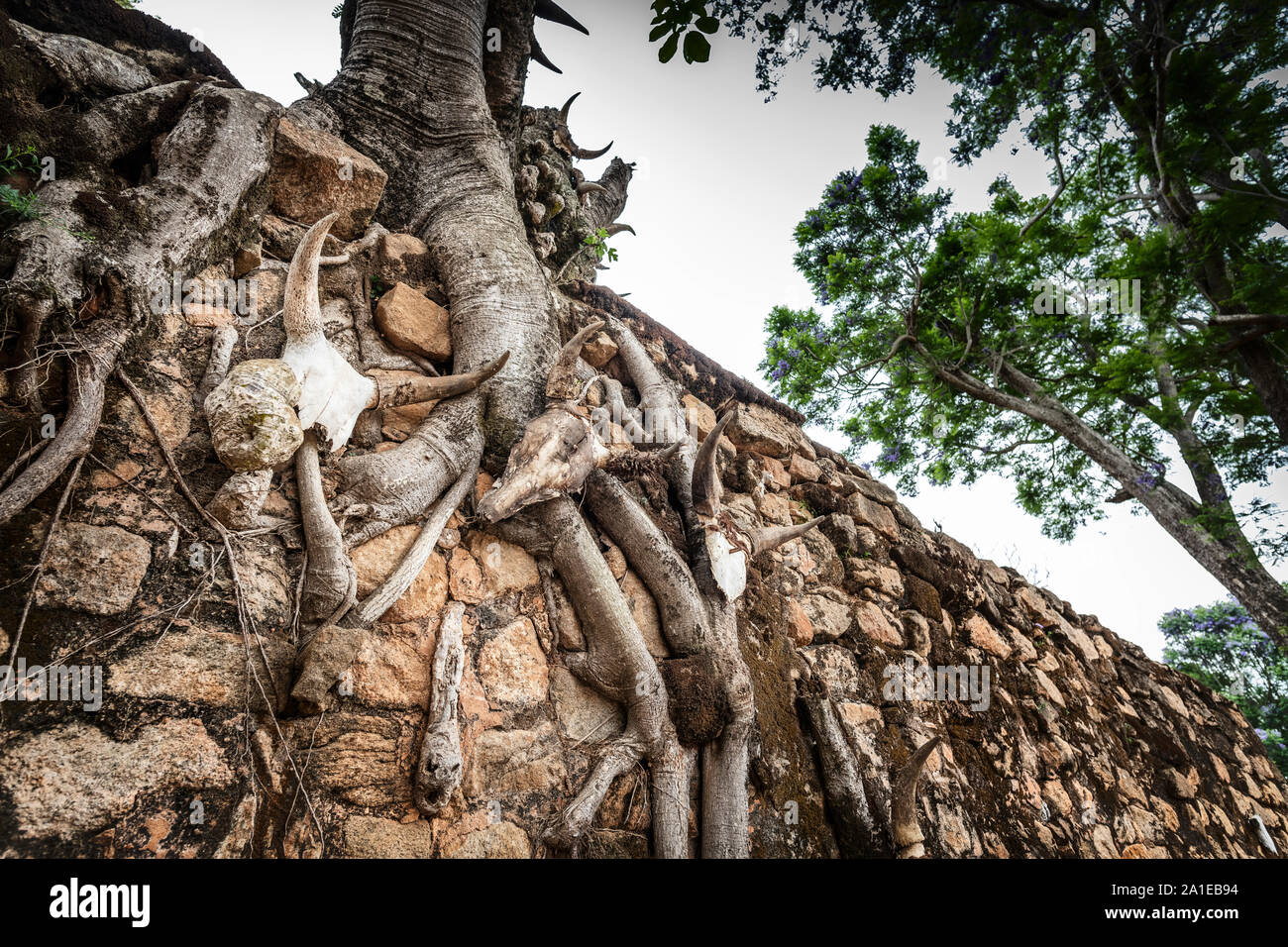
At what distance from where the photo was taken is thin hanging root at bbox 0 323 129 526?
1356 mm

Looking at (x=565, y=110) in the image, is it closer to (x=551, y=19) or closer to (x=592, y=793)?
(x=551, y=19)

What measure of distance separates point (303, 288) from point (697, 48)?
147cm

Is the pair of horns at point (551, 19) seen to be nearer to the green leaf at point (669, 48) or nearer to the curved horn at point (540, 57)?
the curved horn at point (540, 57)

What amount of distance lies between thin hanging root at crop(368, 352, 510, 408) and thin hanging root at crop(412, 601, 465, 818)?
2.82 ft

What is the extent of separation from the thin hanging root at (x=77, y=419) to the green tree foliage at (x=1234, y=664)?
1818 cm

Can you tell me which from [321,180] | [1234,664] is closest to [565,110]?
[321,180]

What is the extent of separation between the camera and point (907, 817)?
113 inches

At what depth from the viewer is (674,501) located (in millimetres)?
3121

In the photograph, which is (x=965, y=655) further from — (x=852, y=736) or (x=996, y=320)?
(x=996, y=320)

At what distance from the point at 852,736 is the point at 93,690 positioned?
10.4 ft

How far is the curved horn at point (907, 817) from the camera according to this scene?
281 centimetres
